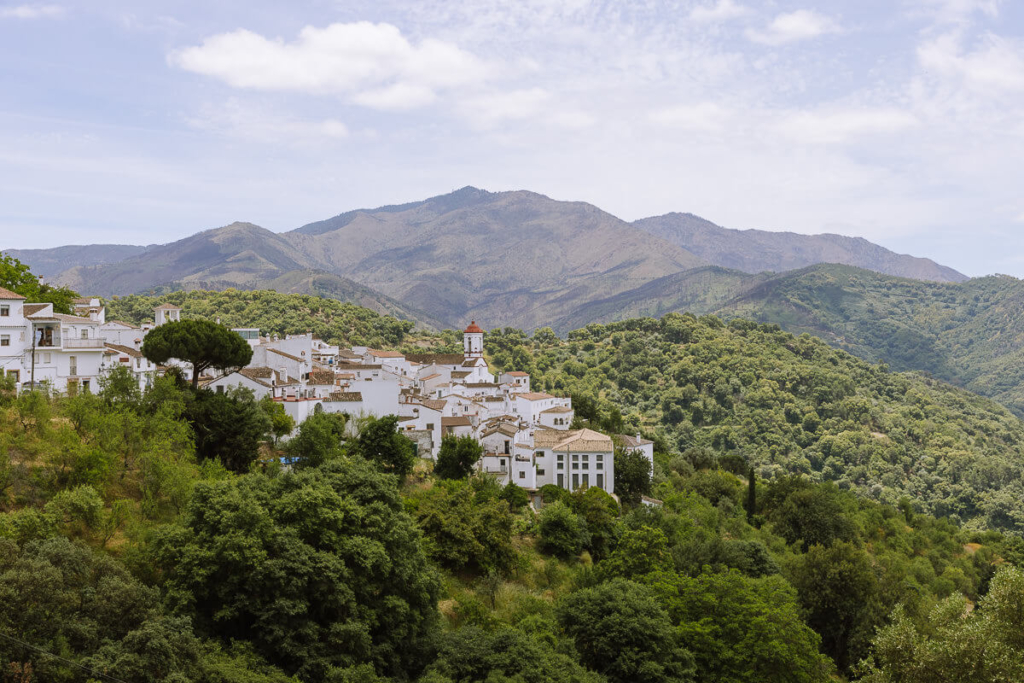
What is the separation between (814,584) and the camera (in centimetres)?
4288

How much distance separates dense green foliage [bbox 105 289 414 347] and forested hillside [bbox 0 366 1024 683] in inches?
2239

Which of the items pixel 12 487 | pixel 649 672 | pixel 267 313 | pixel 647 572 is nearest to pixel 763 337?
pixel 267 313

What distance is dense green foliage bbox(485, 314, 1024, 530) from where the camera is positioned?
290 feet

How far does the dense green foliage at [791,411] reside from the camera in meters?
88.4

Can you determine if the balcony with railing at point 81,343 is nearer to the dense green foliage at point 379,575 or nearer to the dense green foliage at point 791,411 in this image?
the dense green foliage at point 379,575

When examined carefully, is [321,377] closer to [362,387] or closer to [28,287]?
[362,387]

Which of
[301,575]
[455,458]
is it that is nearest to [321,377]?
[455,458]

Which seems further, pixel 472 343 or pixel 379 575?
pixel 472 343

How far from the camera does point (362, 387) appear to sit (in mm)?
47375

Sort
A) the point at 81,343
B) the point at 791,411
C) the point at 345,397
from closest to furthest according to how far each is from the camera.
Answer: the point at 81,343 → the point at 345,397 → the point at 791,411

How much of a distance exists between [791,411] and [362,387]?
70374 millimetres

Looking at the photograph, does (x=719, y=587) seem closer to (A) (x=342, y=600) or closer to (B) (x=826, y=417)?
(A) (x=342, y=600)

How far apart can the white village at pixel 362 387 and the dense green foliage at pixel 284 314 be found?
3267cm

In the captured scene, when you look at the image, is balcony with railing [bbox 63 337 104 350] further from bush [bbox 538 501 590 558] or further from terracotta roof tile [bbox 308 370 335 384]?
bush [bbox 538 501 590 558]
